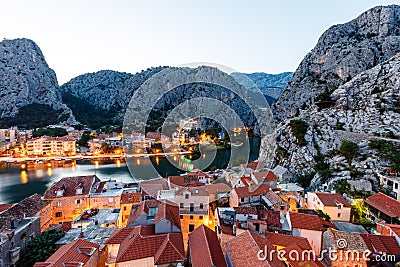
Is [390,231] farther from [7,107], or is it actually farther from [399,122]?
[7,107]

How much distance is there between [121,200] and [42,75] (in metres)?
55.5

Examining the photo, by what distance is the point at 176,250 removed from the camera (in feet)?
19.6

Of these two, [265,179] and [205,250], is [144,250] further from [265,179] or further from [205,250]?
[265,179]

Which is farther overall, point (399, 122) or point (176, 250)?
point (399, 122)

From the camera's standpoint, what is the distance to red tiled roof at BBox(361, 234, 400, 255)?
6492 mm

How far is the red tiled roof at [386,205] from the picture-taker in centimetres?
942

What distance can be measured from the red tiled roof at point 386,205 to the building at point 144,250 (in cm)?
840

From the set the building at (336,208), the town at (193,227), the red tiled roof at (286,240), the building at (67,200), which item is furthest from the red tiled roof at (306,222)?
the building at (67,200)

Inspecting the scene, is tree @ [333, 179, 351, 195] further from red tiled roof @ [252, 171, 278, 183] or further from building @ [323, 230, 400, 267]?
building @ [323, 230, 400, 267]

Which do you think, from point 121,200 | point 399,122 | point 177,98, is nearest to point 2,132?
point 177,98

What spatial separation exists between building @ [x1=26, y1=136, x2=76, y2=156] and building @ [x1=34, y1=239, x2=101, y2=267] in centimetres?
3066

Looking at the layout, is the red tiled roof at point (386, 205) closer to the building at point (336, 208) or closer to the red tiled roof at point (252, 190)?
the building at point (336, 208)

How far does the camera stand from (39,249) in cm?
745

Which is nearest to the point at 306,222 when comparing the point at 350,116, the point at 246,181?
the point at 246,181
